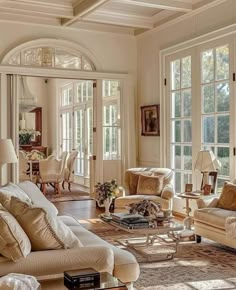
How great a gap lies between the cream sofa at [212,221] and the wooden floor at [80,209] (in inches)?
96.5

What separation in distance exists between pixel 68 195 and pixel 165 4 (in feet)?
17.1

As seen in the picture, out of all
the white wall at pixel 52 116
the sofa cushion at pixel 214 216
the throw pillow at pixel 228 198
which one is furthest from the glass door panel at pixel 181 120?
the white wall at pixel 52 116

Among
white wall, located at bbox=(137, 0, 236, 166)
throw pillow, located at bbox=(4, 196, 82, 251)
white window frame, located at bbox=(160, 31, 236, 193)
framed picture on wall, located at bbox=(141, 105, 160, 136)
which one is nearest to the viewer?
throw pillow, located at bbox=(4, 196, 82, 251)

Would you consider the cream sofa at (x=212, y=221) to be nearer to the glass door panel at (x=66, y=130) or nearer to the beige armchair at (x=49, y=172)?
the beige armchair at (x=49, y=172)

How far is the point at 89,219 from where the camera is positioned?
277 inches

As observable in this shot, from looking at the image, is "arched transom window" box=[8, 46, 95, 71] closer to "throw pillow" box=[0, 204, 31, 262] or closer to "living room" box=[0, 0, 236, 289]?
"living room" box=[0, 0, 236, 289]

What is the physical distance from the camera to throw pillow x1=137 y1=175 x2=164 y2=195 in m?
6.70

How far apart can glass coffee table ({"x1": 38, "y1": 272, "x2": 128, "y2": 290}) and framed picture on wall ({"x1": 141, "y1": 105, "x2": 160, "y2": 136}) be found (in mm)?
5571

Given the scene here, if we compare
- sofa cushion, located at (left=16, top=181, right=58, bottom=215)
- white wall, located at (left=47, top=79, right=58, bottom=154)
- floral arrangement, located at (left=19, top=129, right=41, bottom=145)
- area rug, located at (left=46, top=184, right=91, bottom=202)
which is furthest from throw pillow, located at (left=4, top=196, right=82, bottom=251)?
white wall, located at (left=47, top=79, right=58, bottom=154)

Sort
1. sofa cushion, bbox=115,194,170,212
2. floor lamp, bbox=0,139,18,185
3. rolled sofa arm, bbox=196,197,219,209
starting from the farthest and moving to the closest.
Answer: sofa cushion, bbox=115,194,170,212 → floor lamp, bbox=0,139,18,185 → rolled sofa arm, bbox=196,197,219,209

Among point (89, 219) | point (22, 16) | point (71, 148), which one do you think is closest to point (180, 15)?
point (22, 16)

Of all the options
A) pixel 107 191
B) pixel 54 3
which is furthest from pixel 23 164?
pixel 107 191

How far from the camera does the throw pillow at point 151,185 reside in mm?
6699

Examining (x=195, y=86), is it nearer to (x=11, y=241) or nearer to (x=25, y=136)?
(x=11, y=241)
